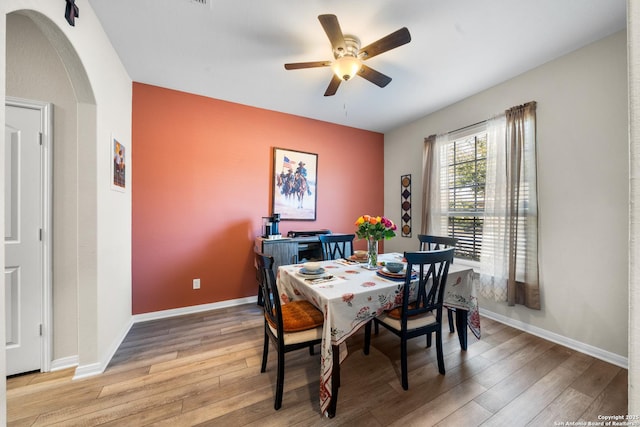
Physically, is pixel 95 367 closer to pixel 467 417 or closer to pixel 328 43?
pixel 467 417

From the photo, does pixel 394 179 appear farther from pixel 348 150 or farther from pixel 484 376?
pixel 484 376

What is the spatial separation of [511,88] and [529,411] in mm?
2945

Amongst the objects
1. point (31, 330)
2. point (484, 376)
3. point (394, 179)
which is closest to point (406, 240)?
point (394, 179)

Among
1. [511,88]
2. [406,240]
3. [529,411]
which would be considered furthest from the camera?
[406,240]

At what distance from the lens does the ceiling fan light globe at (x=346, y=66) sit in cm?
187

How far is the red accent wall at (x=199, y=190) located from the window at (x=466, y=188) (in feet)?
6.47

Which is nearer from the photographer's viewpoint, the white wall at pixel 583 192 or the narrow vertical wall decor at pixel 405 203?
the white wall at pixel 583 192

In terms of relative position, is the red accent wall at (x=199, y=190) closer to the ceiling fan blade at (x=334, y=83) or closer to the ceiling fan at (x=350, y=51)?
the ceiling fan blade at (x=334, y=83)

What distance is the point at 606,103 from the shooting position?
1.95m

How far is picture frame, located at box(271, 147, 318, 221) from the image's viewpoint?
3.36m

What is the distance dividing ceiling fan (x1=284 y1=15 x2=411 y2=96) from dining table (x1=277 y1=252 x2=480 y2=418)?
166 cm

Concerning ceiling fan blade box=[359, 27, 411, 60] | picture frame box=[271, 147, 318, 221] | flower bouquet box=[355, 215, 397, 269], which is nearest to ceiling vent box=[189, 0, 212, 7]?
ceiling fan blade box=[359, 27, 411, 60]

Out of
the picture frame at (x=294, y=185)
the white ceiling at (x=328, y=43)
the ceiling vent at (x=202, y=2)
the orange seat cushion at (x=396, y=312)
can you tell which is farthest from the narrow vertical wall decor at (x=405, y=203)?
the ceiling vent at (x=202, y=2)

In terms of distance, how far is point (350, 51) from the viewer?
1.94 meters
